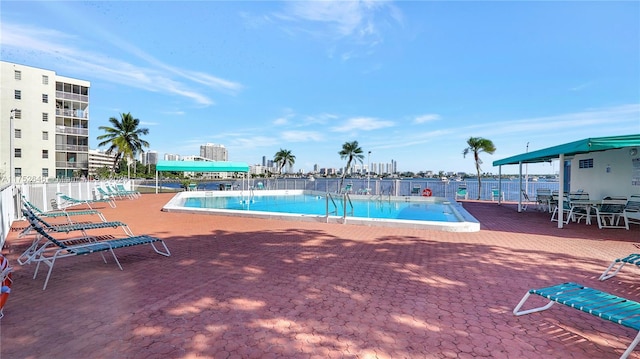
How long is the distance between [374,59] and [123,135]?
98.4 feet

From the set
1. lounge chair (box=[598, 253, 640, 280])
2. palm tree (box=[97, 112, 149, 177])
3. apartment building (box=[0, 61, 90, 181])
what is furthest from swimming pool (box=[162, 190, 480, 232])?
apartment building (box=[0, 61, 90, 181])

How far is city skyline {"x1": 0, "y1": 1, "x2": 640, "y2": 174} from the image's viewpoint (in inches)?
454

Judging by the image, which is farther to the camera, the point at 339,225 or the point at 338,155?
the point at 338,155

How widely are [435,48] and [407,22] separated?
10.5 feet

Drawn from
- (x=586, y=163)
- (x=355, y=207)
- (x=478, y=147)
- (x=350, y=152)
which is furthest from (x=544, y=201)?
(x=350, y=152)

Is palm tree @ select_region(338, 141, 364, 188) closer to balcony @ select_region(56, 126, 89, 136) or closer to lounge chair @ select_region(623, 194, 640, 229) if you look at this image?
lounge chair @ select_region(623, 194, 640, 229)

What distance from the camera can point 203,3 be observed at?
37.7ft

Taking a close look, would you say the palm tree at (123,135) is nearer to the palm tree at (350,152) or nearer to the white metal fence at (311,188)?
the white metal fence at (311,188)

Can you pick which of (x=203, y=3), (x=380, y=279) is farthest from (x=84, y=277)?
(x=203, y=3)

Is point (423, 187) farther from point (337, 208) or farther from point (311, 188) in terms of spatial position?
point (337, 208)

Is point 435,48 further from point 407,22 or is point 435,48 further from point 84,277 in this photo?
point 84,277

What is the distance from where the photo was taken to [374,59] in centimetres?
1778

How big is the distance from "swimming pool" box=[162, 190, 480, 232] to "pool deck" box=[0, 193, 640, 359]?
2.30m

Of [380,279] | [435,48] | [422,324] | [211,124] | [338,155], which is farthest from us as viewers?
[211,124]
